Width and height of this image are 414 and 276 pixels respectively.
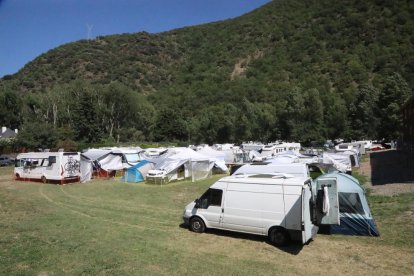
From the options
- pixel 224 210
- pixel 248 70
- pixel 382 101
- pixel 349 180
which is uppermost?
pixel 248 70

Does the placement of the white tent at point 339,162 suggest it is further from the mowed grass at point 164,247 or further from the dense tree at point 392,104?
the dense tree at point 392,104

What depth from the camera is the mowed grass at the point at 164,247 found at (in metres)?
8.02

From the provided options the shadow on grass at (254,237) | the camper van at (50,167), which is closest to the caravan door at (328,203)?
the shadow on grass at (254,237)

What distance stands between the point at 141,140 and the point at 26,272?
2613 inches

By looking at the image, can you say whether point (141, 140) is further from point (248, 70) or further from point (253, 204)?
point (253, 204)

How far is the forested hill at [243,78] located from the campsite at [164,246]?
46.2 m

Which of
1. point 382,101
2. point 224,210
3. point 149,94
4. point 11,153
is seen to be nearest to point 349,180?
point 224,210

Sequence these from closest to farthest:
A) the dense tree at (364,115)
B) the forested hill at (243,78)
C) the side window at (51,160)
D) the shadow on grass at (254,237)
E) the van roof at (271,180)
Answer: the shadow on grass at (254,237)
the van roof at (271,180)
the side window at (51,160)
the dense tree at (364,115)
the forested hill at (243,78)

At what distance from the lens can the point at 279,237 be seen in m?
9.84

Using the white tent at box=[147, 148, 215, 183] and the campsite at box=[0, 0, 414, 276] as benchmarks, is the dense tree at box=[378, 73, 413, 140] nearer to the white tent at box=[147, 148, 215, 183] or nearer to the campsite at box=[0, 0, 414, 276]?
the campsite at box=[0, 0, 414, 276]

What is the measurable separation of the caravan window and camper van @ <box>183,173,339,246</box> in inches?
22.0

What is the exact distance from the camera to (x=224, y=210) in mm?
10852

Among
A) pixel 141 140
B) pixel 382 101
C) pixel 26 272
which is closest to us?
pixel 26 272

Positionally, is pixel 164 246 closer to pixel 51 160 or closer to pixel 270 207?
pixel 270 207
